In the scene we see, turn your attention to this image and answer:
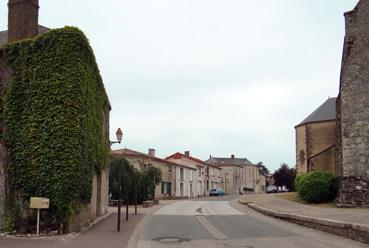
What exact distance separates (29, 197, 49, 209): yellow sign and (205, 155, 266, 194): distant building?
7296cm

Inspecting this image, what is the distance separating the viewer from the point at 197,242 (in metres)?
11.6

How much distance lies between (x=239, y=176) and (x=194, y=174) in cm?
2785

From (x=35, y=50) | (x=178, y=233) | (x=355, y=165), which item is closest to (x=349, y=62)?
(x=355, y=165)

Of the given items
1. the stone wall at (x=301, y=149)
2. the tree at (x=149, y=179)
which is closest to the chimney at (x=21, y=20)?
the tree at (x=149, y=179)

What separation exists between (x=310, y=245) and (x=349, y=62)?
15.9 m

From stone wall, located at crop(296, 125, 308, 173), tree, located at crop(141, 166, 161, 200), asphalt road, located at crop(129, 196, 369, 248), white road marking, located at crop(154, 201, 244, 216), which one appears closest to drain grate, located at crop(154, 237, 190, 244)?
asphalt road, located at crop(129, 196, 369, 248)

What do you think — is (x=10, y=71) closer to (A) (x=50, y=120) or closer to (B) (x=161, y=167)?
(A) (x=50, y=120)

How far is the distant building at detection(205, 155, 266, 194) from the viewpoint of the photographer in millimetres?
85688

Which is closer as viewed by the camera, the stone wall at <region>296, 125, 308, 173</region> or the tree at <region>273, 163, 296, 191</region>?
the stone wall at <region>296, 125, 308, 173</region>

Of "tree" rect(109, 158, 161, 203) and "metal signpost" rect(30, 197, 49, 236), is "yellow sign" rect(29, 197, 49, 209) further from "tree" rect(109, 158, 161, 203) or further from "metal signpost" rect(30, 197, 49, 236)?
"tree" rect(109, 158, 161, 203)

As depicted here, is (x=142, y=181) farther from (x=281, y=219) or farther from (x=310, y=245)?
(x=310, y=245)

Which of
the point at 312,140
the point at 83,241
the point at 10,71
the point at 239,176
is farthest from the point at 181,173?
the point at 83,241

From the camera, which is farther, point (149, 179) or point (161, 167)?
point (161, 167)

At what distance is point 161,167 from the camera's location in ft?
163
